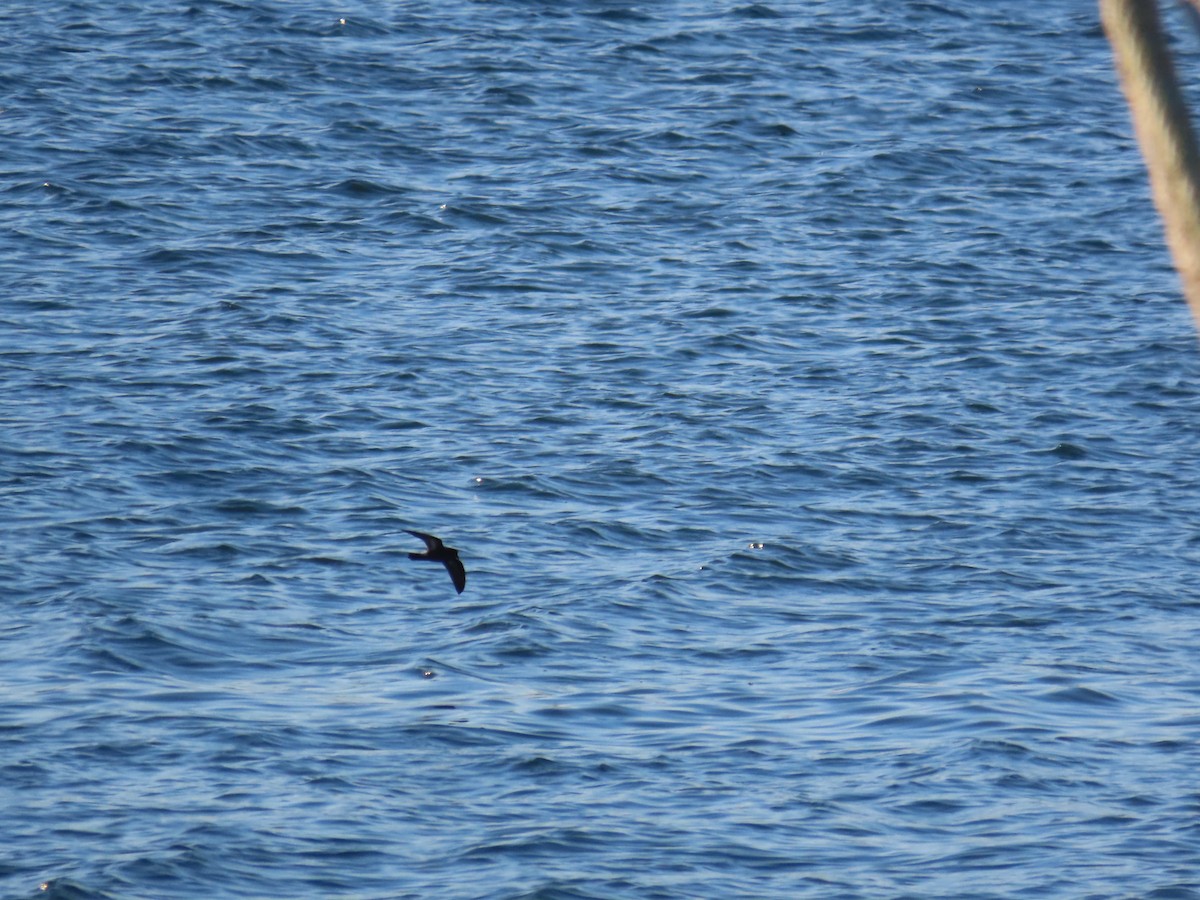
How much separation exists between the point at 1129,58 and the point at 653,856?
656 cm

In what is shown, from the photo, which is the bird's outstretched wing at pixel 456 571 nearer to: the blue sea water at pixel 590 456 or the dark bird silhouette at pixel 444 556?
the dark bird silhouette at pixel 444 556

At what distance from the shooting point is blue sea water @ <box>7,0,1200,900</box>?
959 centimetres

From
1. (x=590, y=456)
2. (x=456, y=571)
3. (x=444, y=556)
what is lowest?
(x=590, y=456)

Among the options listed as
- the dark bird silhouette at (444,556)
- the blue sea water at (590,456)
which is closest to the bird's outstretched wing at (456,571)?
the dark bird silhouette at (444,556)

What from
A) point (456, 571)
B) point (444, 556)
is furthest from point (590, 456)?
point (444, 556)

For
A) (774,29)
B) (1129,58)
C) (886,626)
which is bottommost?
(886,626)

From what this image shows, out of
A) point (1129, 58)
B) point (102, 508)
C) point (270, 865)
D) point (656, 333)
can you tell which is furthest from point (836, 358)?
point (1129, 58)

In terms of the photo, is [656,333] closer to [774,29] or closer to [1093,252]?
[1093,252]

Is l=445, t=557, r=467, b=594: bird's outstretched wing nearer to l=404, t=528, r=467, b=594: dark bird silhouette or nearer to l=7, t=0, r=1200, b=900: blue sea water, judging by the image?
l=404, t=528, r=467, b=594: dark bird silhouette

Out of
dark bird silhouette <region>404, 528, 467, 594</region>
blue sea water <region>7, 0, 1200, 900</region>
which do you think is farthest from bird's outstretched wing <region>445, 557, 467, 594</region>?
blue sea water <region>7, 0, 1200, 900</region>

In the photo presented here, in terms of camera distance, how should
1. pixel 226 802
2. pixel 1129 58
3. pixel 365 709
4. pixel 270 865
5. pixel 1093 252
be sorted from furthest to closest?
pixel 1093 252 → pixel 365 709 → pixel 226 802 → pixel 270 865 → pixel 1129 58

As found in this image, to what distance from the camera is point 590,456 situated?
1501cm

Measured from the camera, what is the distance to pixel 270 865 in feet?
29.2

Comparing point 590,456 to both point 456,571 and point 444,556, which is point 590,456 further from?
point 444,556
